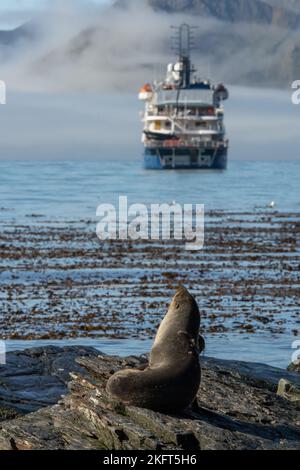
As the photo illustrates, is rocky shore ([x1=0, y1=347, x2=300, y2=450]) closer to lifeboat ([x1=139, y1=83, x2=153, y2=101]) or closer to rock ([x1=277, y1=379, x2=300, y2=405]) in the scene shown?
rock ([x1=277, y1=379, x2=300, y2=405])

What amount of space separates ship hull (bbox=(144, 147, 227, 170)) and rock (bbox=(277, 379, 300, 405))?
82.1m

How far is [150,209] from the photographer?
47.1 meters

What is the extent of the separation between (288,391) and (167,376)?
97.0 inches

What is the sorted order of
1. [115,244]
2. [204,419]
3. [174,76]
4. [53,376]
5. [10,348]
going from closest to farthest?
[204,419]
[53,376]
[10,348]
[115,244]
[174,76]

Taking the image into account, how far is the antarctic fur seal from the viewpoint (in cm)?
740

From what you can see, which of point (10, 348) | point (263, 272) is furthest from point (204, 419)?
point (263, 272)

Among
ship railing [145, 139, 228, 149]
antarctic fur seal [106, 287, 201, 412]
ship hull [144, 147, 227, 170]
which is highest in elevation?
ship railing [145, 139, 228, 149]

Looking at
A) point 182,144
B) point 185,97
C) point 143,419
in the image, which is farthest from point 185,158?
point 143,419

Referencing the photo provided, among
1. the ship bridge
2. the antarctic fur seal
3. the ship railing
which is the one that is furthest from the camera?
the ship bridge

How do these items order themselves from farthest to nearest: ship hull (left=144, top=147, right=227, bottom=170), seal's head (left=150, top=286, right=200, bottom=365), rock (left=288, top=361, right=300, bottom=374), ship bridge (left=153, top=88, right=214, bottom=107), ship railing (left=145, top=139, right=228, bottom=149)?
1. ship bridge (left=153, top=88, right=214, bottom=107)
2. ship hull (left=144, top=147, right=227, bottom=170)
3. ship railing (left=145, top=139, right=228, bottom=149)
4. rock (left=288, top=361, right=300, bottom=374)
5. seal's head (left=150, top=286, right=200, bottom=365)

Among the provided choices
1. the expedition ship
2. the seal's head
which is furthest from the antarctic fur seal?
the expedition ship

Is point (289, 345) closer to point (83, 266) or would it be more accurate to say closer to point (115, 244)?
point (83, 266)

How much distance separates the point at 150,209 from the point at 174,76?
5487 centimetres

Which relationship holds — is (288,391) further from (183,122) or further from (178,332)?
(183,122)
